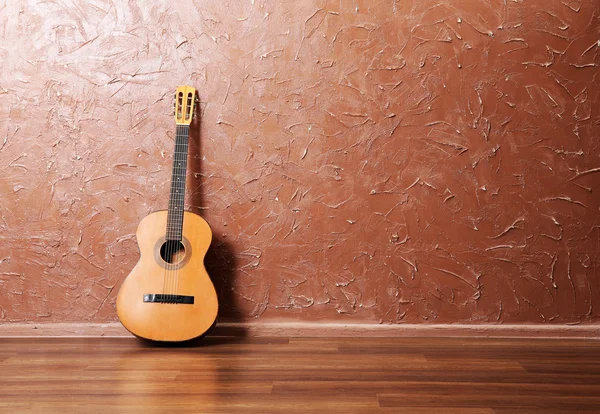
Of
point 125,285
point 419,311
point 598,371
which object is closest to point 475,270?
point 419,311

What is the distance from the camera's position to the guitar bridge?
246 centimetres

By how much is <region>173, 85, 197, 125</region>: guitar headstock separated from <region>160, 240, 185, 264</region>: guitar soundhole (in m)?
0.49

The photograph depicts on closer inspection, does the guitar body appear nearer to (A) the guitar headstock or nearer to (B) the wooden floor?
(B) the wooden floor

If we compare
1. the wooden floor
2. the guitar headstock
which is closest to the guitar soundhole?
the wooden floor

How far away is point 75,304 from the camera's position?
2.69 metres

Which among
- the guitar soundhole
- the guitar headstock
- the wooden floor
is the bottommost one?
the wooden floor

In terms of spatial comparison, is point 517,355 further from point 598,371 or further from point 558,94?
point 558,94

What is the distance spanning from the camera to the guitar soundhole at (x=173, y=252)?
100 inches

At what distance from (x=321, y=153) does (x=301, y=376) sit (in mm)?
995

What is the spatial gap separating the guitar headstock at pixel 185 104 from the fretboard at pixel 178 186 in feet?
0.11

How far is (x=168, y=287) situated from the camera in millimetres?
2488

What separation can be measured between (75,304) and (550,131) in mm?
2039

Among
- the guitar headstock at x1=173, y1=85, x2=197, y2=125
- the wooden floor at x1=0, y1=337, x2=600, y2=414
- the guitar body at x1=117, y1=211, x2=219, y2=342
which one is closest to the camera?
the wooden floor at x1=0, y1=337, x2=600, y2=414

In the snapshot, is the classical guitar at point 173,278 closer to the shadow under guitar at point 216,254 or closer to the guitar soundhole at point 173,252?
the guitar soundhole at point 173,252
